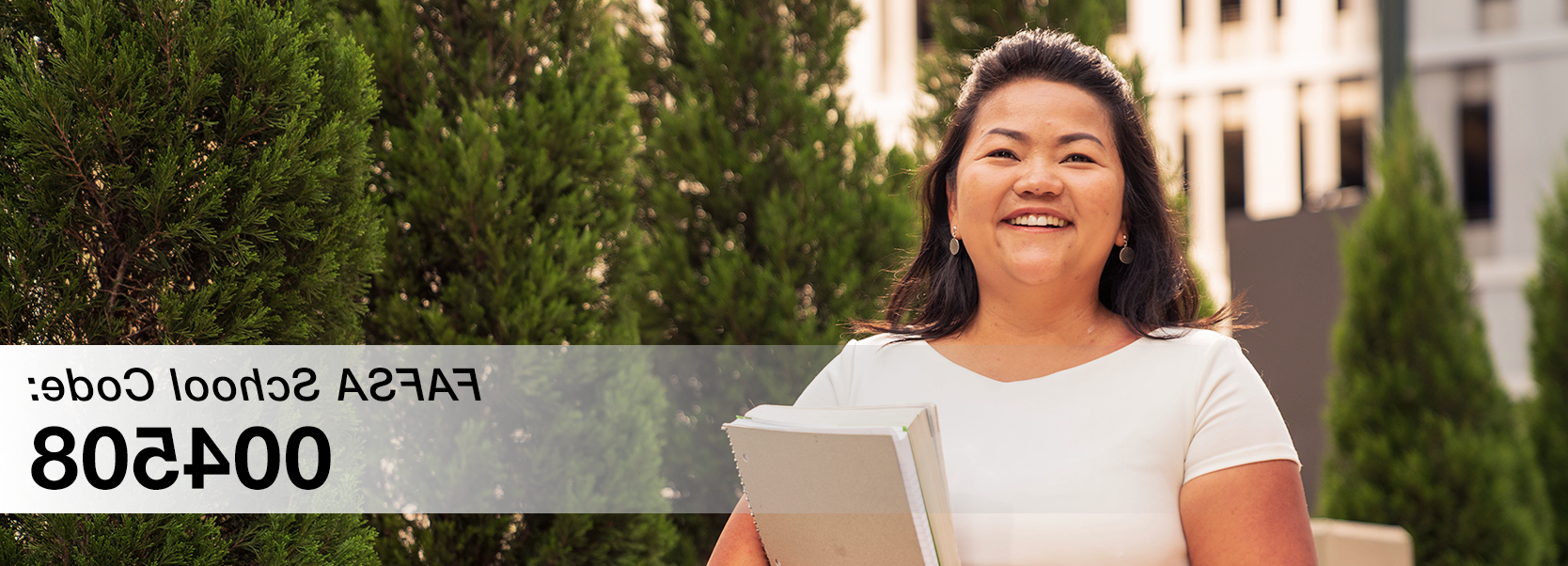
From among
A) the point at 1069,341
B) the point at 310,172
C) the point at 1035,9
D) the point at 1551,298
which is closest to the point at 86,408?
the point at 310,172

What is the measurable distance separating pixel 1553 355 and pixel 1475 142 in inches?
400

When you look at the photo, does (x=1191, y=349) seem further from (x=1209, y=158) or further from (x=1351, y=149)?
(x=1351, y=149)

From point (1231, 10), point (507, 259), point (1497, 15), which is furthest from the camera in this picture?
point (1231, 10)

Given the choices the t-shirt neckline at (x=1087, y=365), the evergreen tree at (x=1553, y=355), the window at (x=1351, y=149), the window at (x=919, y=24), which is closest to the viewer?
the t-shirt neckline at (x=1087, y=365)

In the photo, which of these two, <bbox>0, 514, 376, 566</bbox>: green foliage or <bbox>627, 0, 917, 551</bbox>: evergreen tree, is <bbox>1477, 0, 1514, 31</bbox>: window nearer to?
<bbox>627, 0, 917, 551</bbox>: evergreen tree

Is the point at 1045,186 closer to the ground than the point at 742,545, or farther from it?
farther from it

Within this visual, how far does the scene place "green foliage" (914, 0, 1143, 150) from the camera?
5.59 meters

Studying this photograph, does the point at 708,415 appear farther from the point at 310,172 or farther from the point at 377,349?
the point at 310,172

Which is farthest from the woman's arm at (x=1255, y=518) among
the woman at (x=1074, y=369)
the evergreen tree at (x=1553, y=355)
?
the evergreen tree at (x=1553, y=355)

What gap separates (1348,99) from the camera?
18594 mm

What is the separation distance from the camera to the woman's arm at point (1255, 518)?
1794 mm

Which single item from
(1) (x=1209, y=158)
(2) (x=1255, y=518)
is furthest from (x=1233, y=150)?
(2) (x=1255, y=518)

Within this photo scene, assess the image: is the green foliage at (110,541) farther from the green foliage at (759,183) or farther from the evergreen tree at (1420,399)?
the evergreen tree at (1420,399)

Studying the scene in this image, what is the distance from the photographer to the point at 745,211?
521 cm
